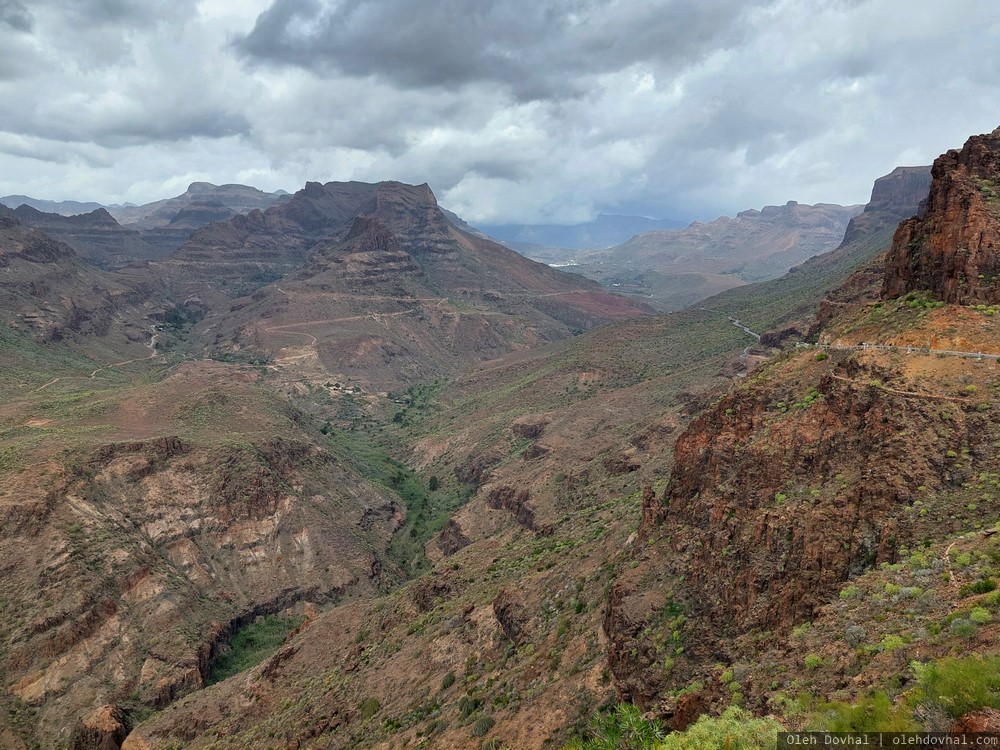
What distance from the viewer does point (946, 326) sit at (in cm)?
2478

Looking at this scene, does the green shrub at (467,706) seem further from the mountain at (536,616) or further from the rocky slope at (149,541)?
the rocky slope at (149,541)

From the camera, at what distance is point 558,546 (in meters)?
43.4

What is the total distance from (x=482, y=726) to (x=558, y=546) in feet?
59.9

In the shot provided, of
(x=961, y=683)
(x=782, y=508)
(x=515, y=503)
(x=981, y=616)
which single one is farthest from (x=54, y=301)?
(x=961, y=683)

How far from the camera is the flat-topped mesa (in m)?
26.2

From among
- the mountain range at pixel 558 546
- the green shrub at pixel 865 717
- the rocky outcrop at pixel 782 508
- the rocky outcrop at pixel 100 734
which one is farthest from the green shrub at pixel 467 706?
the rocky outcrop at pixel 100 734

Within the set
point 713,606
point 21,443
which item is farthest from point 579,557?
point 21,443

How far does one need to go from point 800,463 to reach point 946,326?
28.8 ft

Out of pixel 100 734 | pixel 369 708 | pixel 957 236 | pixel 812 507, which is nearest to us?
A: pixel 812 507

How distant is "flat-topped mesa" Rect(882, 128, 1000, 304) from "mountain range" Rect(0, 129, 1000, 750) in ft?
0.48

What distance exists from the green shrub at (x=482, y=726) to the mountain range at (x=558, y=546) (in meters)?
0.15

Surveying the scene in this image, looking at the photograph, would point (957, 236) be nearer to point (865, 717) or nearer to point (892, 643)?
point (892, 643)

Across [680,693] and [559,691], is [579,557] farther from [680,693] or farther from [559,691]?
[680,693]

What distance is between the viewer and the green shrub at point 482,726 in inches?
1020
